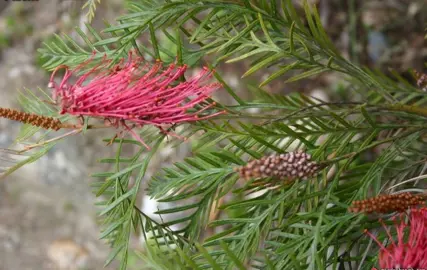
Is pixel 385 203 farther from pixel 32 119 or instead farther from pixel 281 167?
pixel 32 119

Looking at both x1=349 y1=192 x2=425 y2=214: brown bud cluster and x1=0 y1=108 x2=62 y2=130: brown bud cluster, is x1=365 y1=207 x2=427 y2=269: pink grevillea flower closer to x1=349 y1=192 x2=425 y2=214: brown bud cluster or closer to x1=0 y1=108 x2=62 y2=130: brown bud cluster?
x1=349 y1=192 x2=425 y2=214: brown bud cluster

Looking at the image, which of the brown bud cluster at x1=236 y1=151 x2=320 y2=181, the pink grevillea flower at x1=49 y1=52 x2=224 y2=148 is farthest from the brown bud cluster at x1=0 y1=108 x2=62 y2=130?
the brown bud cluster at x1=236 y1=151 x2=320 y2=181

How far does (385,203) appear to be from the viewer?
397mm

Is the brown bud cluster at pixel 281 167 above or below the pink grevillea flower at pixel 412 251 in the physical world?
above

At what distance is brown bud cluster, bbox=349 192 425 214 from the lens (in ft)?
1.29

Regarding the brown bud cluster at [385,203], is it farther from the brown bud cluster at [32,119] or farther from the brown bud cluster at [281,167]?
the brown bud cluster at [32,119]

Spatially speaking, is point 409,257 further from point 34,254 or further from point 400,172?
point 34,254

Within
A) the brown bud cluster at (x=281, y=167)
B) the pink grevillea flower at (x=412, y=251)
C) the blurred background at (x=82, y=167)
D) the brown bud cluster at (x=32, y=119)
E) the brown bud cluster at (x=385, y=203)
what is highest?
the blurred background at (x=82, y=167)

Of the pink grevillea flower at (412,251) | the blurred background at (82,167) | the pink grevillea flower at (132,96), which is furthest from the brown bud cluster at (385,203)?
the blurred background at (82,167)

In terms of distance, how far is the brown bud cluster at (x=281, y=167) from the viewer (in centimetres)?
38

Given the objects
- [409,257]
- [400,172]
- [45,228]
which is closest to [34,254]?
[45,228]

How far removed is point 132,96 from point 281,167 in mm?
127

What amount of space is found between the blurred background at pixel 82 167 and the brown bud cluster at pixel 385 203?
0.95m

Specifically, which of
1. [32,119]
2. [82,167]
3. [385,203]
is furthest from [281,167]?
[82,167]
